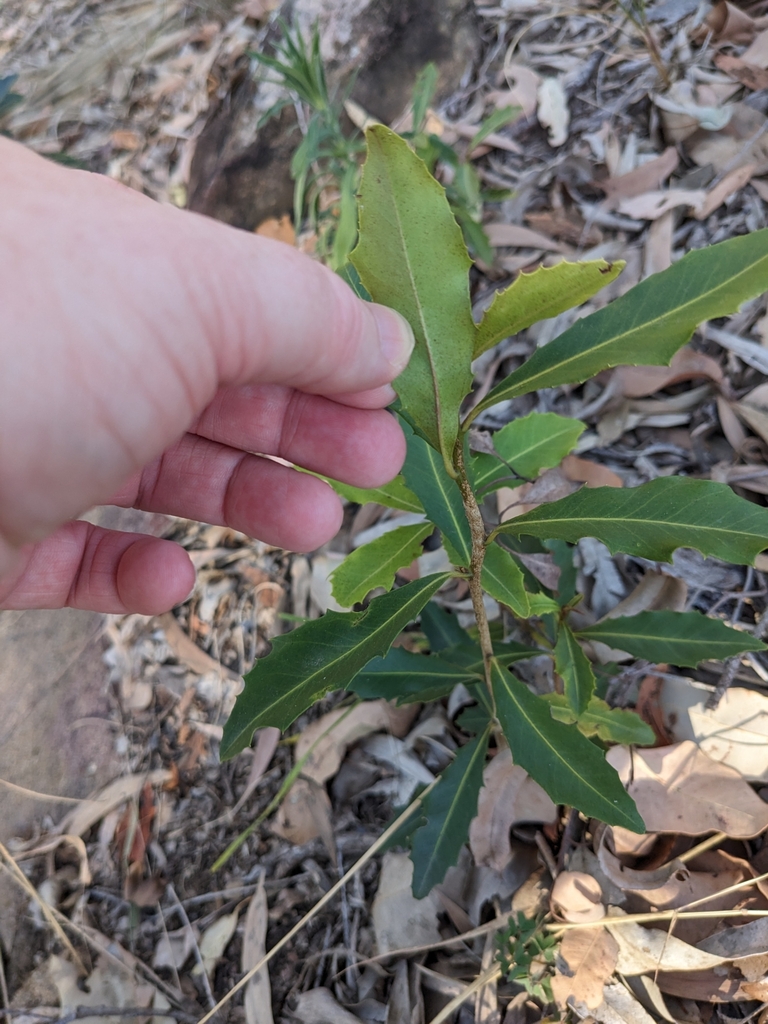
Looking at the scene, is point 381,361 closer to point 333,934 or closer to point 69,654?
point 333,934

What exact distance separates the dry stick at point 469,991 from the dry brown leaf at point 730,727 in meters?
0.61

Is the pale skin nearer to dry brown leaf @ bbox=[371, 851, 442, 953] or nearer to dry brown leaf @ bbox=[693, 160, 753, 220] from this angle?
dry brown leaf @ bbox=[371, 851, 442, 953]

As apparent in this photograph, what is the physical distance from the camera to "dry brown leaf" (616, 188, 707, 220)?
6.75 feet

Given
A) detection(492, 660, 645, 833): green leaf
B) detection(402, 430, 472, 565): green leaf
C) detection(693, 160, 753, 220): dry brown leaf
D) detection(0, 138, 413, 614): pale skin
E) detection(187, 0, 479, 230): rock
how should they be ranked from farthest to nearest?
detection(187, 0, 479, 230): rock
detection(693, 160, 753, 220): dry brown leaf
detection(402, 430, 472, 565): green leaf
detection(492, 660, 645, 833): green leaf
detection(0, 138, 413, 614): pale skin

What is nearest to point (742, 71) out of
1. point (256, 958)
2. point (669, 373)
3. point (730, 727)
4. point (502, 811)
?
point (669, 373)

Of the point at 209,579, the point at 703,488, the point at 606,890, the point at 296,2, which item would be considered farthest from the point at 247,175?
the point at 606,890

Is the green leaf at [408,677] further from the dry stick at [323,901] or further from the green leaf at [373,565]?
the dry stick at [323,901]

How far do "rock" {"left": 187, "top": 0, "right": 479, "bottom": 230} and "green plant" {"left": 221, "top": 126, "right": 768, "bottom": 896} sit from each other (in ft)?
7.12

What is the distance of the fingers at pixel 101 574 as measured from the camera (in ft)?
5.02

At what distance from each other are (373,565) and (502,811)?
655mm

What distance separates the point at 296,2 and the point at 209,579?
2887 millimetres

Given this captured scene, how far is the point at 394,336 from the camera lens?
36.5 inches

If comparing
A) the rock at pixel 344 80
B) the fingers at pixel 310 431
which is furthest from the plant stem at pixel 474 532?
the rock at pixel 344 80

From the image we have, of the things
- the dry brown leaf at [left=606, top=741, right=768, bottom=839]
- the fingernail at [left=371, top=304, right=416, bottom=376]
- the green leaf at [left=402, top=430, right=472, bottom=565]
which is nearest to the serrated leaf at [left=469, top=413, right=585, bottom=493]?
the green leaf at [left=402, top=430, right=472, bottom=565]
